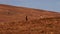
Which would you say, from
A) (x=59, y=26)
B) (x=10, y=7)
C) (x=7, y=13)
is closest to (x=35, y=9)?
(x=10, y=7)

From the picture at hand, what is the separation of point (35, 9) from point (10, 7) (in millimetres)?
4705

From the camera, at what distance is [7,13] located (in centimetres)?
3006

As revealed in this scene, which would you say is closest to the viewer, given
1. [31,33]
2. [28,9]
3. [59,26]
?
[31,33]

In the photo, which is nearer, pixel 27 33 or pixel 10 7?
pixel 27 33

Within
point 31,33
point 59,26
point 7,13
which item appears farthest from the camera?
point 7,13

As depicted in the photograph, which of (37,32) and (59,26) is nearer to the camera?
(37,32)

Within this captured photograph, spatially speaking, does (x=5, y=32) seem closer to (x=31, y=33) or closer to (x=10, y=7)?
(x=31, y=33)

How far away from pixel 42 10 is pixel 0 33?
22331 mm

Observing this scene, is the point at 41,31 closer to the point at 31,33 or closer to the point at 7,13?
the point at 31,33

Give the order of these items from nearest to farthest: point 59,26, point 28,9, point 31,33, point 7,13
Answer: point 31,33 < point 59,26 < point 7,13 < point 28,9

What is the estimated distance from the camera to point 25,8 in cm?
3488

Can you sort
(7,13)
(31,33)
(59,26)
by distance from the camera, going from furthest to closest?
(7,13), (59,26), (31,33)

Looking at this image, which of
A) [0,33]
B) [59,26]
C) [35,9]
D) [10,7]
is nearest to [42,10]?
[35,9]

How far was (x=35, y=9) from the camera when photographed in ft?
116
